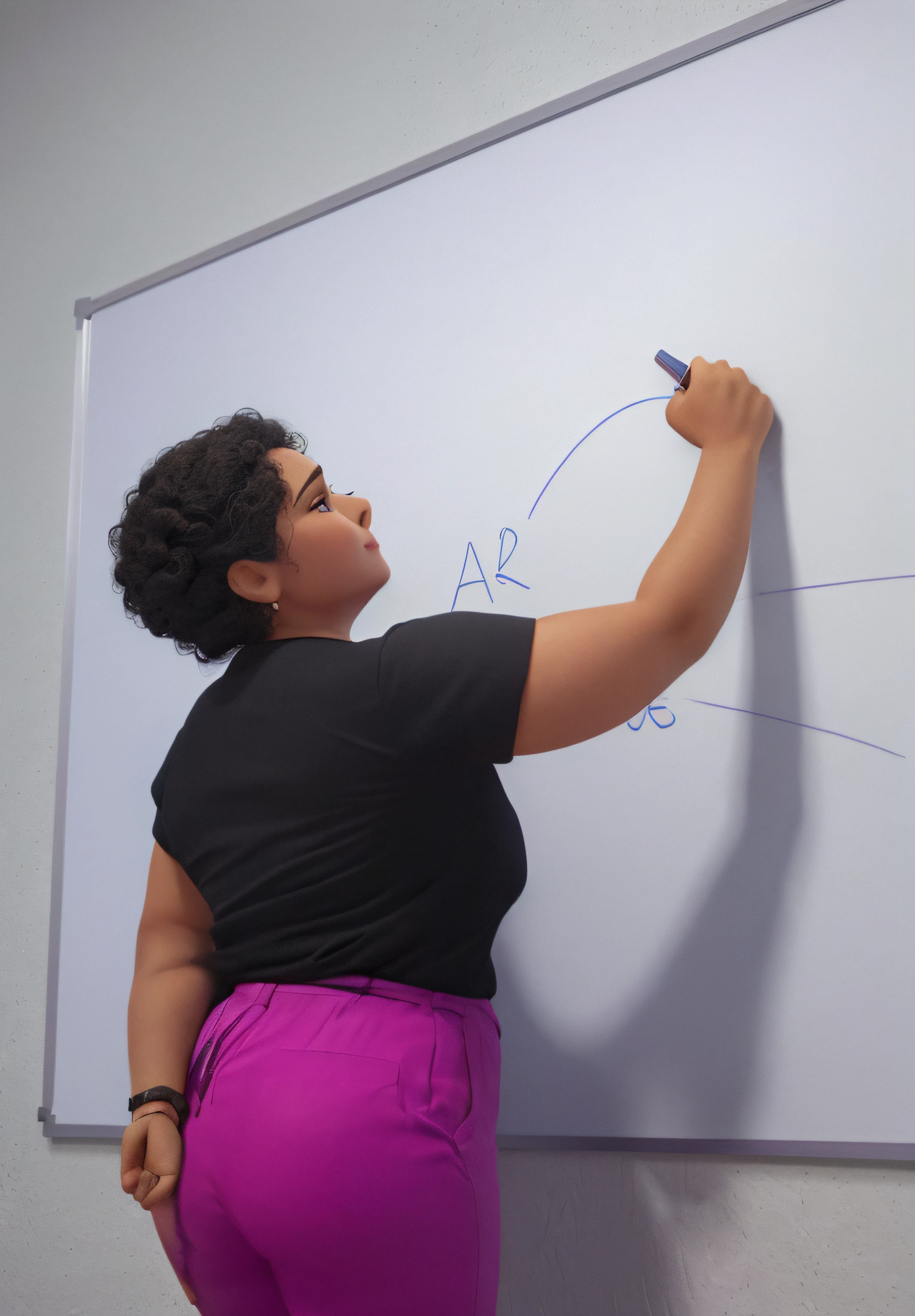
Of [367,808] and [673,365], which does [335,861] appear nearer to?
[367,808]

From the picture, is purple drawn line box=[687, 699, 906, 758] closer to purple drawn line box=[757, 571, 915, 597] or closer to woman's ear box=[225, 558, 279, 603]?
purple drawn line box=[757, 571, 915, 597]

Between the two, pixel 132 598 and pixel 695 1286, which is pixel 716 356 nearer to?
pixel 132 598

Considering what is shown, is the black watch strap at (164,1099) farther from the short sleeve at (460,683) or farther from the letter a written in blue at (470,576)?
the letter a written in blue at (470,576)

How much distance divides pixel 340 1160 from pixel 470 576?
1.96 feet

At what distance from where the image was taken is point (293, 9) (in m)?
1.32

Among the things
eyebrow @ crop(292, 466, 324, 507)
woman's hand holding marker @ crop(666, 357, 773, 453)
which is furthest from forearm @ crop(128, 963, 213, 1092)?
woman's hand holding marker @ crop(666, 357, 773, 453)

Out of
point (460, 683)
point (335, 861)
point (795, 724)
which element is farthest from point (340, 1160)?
point (795, 724)

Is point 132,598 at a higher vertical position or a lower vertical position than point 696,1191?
higher

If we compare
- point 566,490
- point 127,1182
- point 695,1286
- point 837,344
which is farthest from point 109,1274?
point 837,344

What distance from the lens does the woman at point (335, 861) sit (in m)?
0.55

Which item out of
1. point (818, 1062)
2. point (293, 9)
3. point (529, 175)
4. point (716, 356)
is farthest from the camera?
point (293, 9)

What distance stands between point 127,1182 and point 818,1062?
1.81 ft

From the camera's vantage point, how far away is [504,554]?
0.97 metres

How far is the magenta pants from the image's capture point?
0.54 metres
